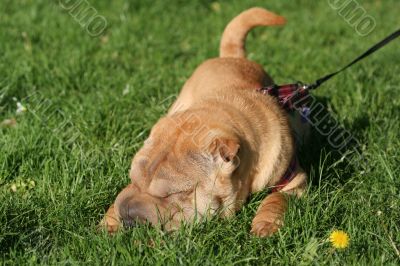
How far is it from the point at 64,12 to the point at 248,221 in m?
3.84

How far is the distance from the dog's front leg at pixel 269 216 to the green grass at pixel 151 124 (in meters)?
0.05

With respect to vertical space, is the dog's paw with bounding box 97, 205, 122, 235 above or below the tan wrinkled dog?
below

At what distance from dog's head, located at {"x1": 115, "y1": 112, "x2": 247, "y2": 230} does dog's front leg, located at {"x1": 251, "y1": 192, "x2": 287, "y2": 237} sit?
0.20 m

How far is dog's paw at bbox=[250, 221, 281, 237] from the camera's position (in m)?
3.08

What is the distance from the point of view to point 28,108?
173 inches

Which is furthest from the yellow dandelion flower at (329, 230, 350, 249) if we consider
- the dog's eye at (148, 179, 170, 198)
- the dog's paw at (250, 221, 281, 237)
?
the dog's eye at (148, 179, 170, 198)

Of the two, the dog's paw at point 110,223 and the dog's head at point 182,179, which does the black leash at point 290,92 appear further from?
the dog's paw at point 110,223

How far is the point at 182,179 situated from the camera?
303cm

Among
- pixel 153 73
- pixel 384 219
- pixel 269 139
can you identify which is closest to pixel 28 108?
pixel 153 73

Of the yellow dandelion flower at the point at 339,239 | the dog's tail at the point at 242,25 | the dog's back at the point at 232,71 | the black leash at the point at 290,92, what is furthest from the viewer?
the dog's tail at the point at 242,25

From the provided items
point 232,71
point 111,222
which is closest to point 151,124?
point 232,71

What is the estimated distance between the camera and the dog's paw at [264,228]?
3.08m

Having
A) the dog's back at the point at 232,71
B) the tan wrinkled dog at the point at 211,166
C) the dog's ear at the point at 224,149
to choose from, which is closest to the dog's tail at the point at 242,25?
the dog's back at the point at 232,71

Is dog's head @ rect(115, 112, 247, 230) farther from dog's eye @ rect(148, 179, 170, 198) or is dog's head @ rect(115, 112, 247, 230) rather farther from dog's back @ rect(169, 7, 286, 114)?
dog's back @ rect(169, 7, 286, 114)
